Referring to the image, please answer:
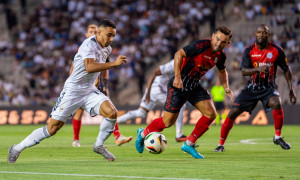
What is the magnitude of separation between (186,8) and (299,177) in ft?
A: 86.9

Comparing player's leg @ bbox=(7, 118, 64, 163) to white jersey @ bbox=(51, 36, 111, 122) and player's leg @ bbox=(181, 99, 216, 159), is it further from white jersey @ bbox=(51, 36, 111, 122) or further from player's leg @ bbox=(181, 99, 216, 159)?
player's leg @ bbox=(181, 99, 216, 159)

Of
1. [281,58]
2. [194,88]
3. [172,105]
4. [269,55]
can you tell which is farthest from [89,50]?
[281,58]

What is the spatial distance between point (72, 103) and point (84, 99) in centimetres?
23

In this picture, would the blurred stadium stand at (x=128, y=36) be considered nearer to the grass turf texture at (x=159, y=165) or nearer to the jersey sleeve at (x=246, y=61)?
the jersey sleeve at (x=246, y=61)

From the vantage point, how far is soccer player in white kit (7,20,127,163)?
9289 mm

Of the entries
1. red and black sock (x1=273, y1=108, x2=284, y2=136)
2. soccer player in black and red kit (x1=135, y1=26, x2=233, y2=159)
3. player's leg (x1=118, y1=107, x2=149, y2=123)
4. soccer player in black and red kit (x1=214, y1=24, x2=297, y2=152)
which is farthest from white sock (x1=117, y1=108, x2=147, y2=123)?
soccer player in black and red kit (x1=135, y1=26, x2=233, y2=159)

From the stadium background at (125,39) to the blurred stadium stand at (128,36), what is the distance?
43 millimetres

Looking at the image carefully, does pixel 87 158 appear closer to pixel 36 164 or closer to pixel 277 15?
pixel 36 164

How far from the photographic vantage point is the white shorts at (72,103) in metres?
9.36

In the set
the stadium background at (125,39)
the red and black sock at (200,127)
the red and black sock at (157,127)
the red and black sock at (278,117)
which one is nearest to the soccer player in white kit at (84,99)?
the red and black sock at (157,127)

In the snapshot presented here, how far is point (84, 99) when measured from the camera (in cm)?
958

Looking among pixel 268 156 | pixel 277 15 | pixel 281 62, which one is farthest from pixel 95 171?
pixel 277 15

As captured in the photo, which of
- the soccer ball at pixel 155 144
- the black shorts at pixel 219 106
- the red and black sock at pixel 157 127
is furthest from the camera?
the black shorts at pixel 219 106

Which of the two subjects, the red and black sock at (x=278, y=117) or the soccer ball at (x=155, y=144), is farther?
the red and black sock at (x=278, y=117)
